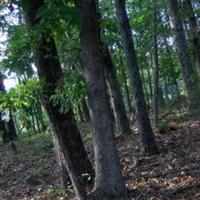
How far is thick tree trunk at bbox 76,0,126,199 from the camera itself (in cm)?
810

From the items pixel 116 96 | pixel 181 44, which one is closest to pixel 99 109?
pixel 116 96

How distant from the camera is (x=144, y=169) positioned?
1023 centimetres

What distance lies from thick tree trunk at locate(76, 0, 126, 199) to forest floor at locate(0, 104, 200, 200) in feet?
1.78

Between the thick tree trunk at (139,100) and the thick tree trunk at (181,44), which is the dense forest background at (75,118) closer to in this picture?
the thick tree trunk at (139,100)

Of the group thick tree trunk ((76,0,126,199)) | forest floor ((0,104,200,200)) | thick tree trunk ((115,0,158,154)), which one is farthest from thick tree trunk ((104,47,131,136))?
thick tree trunk ((76,0,126,199))

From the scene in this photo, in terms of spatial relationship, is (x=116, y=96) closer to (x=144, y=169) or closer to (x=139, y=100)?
(x=139, y=100)

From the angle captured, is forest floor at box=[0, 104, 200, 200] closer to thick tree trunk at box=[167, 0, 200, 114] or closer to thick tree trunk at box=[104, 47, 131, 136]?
thick tree trunk at box=[104, 47, 131, 136]

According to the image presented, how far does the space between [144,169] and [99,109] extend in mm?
2715

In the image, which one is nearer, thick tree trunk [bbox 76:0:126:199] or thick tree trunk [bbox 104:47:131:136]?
thick tree trunk [bbox 76:0:126:199]

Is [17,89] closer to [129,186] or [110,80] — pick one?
[129,186]

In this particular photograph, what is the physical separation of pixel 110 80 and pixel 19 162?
15.6 feet

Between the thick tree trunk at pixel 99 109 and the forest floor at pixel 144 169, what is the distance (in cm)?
54

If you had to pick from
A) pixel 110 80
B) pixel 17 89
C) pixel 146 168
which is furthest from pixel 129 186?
pixel 110 80

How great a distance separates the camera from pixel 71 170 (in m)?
7.95
